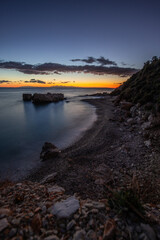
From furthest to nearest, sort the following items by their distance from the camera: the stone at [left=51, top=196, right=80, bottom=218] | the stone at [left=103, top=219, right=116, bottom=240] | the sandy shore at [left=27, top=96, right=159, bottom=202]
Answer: the sandy shore at [left=27, top=96, right=159, bottom=202] → the stone at [left=51, top=196, right=80, bottom=218] → the stone at [left=103, top=219, right=116, bottom=240]

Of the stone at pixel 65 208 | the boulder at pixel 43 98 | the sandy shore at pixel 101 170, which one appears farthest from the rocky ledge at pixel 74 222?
the boulder at pixel 43 98

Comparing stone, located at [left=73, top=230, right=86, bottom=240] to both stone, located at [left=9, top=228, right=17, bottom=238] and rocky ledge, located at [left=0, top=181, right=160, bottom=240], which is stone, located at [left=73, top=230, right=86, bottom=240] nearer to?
rocky ledge, located at [left=0, top=181, right=160, bottom=240]

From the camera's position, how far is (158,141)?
6.12 m

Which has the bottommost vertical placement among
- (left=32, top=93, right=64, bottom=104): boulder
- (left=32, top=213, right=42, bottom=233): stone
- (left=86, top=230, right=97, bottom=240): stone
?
(left=86, top=230, right=97, bottom=240): stone

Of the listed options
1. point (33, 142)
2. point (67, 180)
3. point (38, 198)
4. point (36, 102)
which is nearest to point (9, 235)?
point (38, 198)

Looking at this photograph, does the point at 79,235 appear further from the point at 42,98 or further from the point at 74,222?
the point at 42,98

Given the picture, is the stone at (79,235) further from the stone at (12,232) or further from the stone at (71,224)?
the stone at (12,232)

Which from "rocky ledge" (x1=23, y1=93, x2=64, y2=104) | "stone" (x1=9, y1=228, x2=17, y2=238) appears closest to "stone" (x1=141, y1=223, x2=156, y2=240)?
"stone" (x1=9, y1=228, x2=17, y2=238)

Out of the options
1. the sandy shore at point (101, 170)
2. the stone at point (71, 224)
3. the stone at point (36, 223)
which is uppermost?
the stone at point (36, 223)

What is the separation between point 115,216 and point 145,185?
218 centimetres

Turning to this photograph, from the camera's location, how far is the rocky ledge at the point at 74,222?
173cm

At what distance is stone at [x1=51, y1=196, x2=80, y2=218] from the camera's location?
2.10m

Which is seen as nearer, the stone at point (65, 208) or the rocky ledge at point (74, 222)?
the rocky ledge at point (74, 222)

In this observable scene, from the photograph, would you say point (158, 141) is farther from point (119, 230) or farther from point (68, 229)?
point (68, 229)
